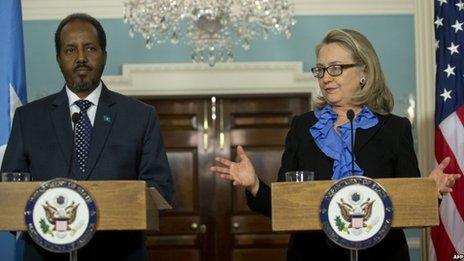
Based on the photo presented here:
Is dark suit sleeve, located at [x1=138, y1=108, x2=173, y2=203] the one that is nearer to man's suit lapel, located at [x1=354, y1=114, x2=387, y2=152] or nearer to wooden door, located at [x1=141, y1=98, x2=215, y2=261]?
man's suit lapel, located at [x1=354, y1=114, x2=387, y2=152]

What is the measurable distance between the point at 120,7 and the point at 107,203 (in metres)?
4.49

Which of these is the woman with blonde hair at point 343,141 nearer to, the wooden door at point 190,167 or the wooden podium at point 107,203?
the wooden podium at point 107,203

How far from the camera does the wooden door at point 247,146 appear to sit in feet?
22.8

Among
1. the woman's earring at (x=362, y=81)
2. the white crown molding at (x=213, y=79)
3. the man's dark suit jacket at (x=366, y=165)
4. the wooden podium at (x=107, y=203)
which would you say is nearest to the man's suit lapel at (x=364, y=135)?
the man's dark suit jacket at (x=366, y=165)

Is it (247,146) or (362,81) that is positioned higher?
(247,146)

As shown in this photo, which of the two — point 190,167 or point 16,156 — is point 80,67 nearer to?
point 16,156

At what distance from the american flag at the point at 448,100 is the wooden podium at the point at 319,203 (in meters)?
2.21

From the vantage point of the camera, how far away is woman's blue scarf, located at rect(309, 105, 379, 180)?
2850 mm

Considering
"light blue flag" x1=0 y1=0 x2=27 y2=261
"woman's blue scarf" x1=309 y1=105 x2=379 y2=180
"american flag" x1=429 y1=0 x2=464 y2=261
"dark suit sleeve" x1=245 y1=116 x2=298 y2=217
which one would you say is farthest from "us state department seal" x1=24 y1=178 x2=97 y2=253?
"american flag" x1=429 y1=0 x2=464 y2=261

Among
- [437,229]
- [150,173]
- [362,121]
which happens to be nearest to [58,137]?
[150,173]

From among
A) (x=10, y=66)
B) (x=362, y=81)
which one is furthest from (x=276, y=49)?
(x=362, y=81)

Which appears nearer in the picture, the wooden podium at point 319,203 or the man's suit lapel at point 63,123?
the wooden podium at point 319,203

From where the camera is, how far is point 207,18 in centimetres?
593

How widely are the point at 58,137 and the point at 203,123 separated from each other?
13.3 ft
